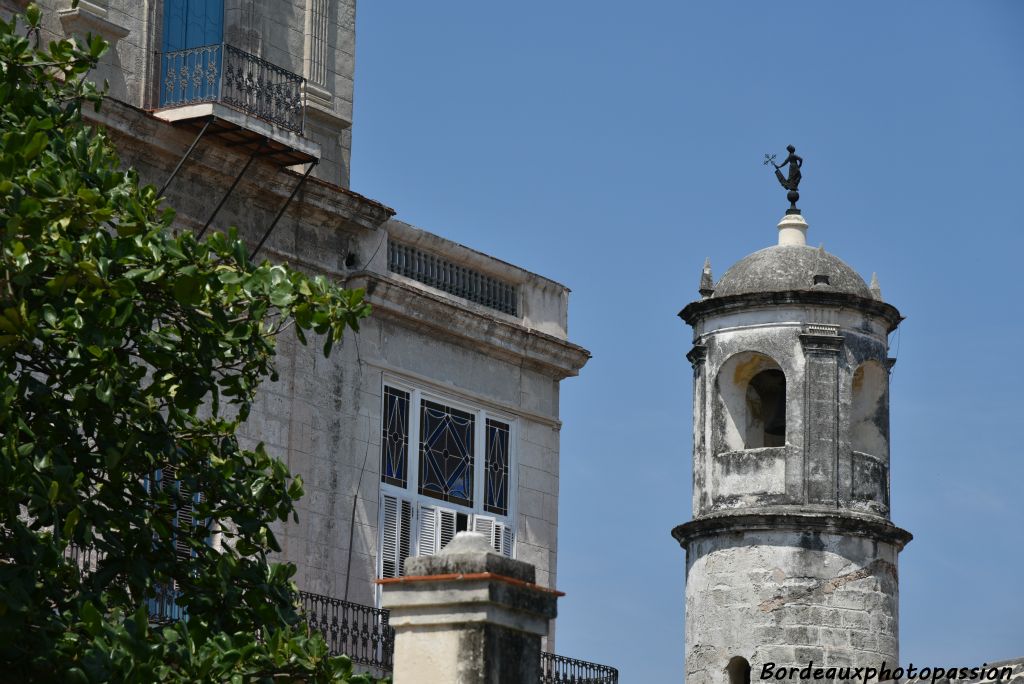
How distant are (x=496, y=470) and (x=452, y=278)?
7.17ft

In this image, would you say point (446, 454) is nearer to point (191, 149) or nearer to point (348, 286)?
point (348, 286)

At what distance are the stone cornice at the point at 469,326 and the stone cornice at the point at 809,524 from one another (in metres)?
3.98

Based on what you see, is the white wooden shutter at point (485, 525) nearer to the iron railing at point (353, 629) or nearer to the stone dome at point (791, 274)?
the iron railing at point (353, 629)

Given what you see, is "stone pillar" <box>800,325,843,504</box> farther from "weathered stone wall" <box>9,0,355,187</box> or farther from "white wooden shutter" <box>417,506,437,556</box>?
"weathered stone wall" <box>9,0,355,187</box>

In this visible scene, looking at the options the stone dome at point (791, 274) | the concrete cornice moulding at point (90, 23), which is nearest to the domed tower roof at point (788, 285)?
the stone dome at point (791, 274)

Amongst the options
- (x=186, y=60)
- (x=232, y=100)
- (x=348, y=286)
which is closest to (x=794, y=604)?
(x=348, y=286)

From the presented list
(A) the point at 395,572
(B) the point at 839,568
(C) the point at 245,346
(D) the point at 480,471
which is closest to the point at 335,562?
(A) the point at 395,572

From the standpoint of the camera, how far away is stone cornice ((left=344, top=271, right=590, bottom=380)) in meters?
24.3

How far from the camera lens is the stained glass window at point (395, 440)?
24188 mm

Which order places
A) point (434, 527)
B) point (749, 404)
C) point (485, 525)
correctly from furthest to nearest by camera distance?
point (485, 525)
point (434, 527)
point (749, 404)

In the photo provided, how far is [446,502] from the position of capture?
24719mm

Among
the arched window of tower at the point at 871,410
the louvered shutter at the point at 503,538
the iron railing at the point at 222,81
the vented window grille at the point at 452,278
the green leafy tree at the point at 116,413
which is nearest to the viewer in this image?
the green leafy tree at the point at 116,413

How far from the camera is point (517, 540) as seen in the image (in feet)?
84.3

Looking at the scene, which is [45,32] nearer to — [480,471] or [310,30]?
[310,30]
